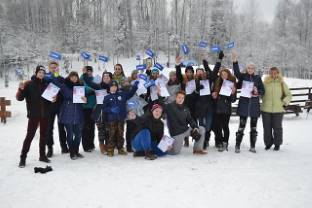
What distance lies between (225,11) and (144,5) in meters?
13.2

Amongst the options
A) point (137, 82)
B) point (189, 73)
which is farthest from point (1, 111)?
→ point (189, 73)

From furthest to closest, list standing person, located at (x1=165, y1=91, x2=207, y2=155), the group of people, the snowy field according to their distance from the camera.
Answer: standing person, located at (x1=165, y1=91, x2=207, y2=155)
the group of people
the snowy field

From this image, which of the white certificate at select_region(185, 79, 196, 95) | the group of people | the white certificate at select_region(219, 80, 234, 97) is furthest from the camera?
the white certificate at select_region(185, 79, 196, 95)

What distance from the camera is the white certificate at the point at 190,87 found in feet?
23.2

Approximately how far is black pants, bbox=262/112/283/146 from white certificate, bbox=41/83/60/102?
471 cm

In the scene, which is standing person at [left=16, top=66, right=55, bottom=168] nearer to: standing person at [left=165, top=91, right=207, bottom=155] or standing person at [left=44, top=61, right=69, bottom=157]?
standing person at [left=44, top=61, right=69, bottom=157]

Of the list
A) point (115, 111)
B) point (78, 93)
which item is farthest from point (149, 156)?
point (78, 93)

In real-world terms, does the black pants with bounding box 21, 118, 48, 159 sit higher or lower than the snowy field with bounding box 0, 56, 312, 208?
higher

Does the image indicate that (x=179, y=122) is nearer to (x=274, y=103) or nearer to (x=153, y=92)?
(x=153, y=92)

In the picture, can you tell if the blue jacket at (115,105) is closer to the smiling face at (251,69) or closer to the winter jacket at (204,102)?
the winter jacket at (204,102)

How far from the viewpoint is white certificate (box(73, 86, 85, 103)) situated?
6457 millimetres

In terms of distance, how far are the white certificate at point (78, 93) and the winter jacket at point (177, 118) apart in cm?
181

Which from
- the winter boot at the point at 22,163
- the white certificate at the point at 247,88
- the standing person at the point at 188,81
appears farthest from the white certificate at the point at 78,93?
the white certificate at the point at 247,88

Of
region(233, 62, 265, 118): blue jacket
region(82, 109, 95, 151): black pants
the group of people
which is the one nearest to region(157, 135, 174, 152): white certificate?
the group of people
